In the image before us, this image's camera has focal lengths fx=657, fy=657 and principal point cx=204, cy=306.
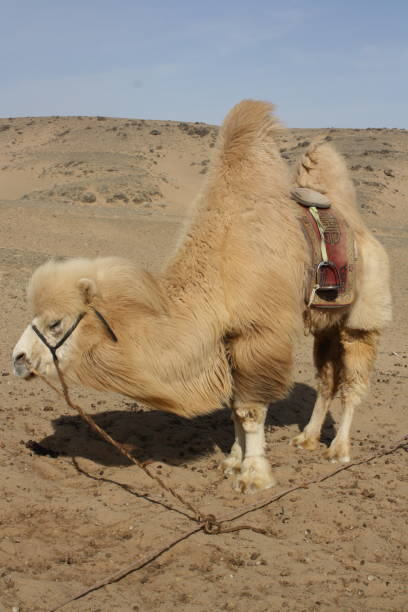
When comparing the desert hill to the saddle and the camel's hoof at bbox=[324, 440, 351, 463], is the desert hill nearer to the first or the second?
the saddle

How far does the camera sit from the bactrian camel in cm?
Answer: 435

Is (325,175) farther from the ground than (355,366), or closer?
farther from the ground

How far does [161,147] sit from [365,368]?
51553mm

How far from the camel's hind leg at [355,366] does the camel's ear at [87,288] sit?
2.72 metres

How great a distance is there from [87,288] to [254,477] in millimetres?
2028

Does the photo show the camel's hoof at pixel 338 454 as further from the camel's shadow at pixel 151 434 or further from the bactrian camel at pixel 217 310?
the camel's shadow at pixel 151 434

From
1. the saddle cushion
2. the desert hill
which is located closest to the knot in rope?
the saddle cushion

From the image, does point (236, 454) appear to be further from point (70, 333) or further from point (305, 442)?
point (70, 333)

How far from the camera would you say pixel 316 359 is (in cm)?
652

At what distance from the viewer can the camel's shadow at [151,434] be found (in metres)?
5.74

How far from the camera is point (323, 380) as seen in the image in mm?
6387

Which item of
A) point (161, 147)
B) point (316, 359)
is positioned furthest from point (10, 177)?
point (316, 359)

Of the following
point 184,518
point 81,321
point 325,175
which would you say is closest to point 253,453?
point 184,518

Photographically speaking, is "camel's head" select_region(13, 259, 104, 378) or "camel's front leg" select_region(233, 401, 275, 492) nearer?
"camel's head" select_region(13, 259, 104, 378)
